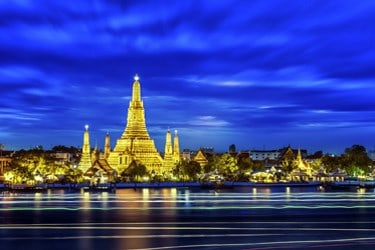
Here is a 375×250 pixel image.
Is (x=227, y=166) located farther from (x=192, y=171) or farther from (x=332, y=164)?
(x=332, y=164)

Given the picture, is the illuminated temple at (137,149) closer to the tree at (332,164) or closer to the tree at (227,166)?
the tree at (227,166)

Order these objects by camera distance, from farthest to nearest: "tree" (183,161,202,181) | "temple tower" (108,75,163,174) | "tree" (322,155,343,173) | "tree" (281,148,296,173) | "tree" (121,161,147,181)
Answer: "tree" (322,155,343,173), "tree" (281,148,296,173), "temple tower" (108,75,163,174), "tree" (183,161,202,181), "tree" (121,161,147,181)

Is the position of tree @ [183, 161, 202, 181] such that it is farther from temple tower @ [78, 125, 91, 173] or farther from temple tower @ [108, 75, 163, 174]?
temple tower @ [78, 125, 91, 173]

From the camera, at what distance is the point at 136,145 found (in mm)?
80250

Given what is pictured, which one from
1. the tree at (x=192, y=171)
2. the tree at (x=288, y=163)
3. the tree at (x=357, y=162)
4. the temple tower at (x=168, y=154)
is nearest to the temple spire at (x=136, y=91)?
the temple tower at (x=168, y=154)

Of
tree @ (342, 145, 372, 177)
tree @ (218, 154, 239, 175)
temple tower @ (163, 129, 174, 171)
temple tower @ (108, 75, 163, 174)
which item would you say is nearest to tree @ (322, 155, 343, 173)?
tree @ (342, 145, 372, 177)

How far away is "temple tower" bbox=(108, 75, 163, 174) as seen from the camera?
78.9m

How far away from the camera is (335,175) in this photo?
89.6 m

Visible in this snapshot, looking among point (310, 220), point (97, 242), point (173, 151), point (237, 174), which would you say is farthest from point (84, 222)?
point (173, 151)

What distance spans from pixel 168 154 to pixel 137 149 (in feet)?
17.6

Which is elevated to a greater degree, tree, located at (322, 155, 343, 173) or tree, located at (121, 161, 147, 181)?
tree, located at (322, 155, 343, 173)

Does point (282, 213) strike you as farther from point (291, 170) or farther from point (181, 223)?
point (291, 170)

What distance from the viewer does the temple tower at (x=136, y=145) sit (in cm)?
7888

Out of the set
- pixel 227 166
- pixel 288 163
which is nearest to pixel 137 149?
pixel 227 166
